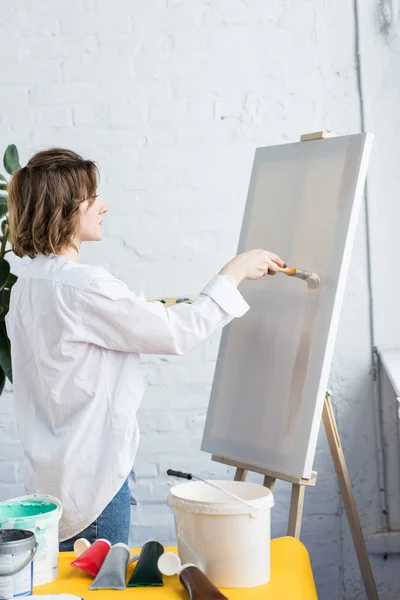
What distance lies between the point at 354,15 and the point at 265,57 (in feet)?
1.09

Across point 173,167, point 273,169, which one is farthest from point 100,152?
point 273,169

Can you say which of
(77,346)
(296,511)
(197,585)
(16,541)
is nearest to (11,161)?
(77,346)

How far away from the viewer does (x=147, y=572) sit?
1195 mm

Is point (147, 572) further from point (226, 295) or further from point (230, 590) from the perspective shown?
point (226, 295)

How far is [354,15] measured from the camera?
2.66 meters

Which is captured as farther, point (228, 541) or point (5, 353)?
point (5, 353)

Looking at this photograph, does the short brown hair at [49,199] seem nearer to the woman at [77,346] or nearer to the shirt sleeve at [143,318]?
the woman at [77,346]

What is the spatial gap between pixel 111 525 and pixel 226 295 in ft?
1.70

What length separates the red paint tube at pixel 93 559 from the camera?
48.7 inches

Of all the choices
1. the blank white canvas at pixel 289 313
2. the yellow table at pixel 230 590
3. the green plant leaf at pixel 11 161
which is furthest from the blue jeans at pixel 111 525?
the green plant leaf at pixel 11 161

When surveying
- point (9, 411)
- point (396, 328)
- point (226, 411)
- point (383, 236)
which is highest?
point (383, 236)

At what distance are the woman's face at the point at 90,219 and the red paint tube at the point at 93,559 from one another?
0.66 metres

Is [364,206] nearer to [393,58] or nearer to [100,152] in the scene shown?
[393,58]

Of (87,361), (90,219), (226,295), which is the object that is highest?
(90,219)
